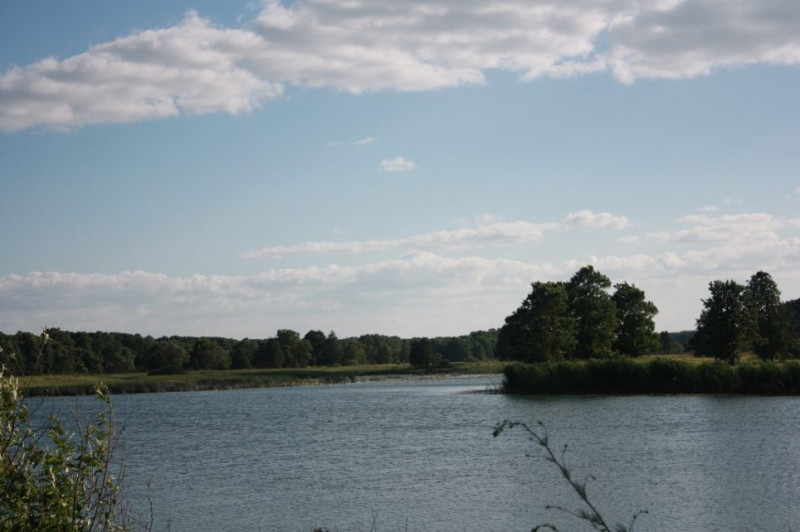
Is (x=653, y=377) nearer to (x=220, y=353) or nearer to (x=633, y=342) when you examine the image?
(x=633, y=342)

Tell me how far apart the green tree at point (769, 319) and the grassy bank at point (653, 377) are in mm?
13384

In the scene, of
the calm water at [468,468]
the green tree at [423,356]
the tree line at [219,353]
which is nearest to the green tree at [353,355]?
the tree line at [219,353]

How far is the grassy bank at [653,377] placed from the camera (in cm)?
6341

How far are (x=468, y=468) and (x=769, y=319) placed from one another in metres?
62.3

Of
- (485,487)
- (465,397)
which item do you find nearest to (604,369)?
(465,397)

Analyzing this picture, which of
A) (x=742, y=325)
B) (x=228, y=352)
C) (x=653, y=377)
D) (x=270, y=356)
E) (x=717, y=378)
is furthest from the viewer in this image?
(x=228, y=352)

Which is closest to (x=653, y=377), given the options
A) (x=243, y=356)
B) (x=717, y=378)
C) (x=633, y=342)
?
(x=717, y=378)

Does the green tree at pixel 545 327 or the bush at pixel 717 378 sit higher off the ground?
the green tree at pixel 545 327

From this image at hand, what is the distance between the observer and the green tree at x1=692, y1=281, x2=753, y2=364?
77.1 metres

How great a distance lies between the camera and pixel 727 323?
253 feet

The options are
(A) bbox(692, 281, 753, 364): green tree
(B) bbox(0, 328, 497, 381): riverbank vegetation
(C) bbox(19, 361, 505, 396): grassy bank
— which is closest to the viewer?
(A) bbox(692, 281, 753, 364): green tree

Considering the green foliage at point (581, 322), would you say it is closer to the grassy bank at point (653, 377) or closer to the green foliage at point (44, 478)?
the grassy bank at point (653, 377)

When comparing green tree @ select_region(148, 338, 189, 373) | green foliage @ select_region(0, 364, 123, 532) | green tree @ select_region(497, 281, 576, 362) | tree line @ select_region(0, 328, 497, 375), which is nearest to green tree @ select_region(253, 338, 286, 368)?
tree line @ select_region(0, 328, 497, 375)

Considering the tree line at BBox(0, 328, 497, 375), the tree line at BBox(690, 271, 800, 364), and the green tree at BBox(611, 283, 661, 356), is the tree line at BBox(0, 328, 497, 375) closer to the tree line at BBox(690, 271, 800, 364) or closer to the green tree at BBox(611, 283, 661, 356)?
the green tree at BBox(611, 283, 661, 356)
